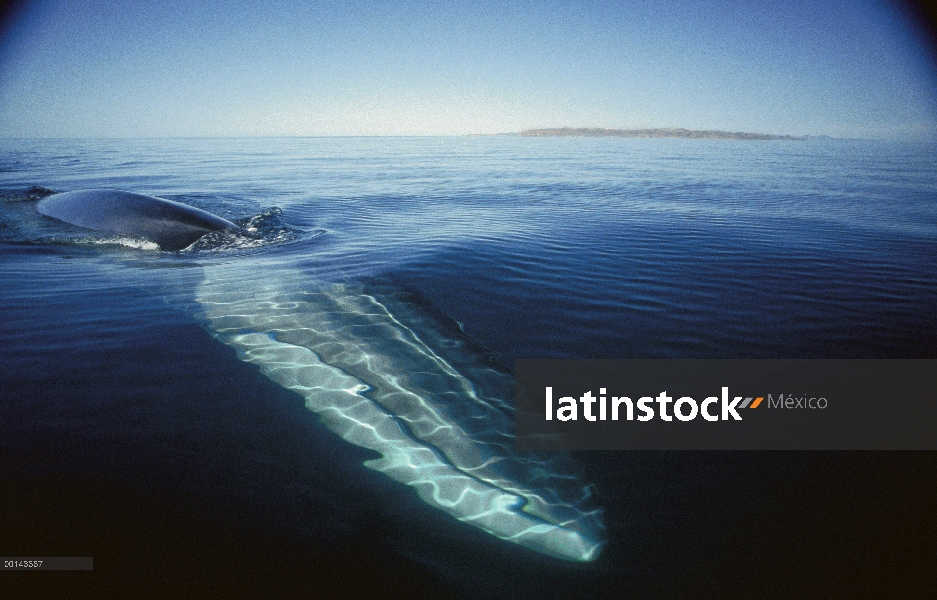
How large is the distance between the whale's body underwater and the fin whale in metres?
2.26

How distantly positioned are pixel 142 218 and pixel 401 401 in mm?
8028

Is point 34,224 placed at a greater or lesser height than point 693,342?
greater

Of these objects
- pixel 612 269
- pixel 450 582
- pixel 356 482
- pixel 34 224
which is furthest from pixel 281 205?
pixel 450 582

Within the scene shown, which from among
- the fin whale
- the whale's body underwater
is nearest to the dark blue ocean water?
the whale's body underwater

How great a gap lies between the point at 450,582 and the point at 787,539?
6.76 ft

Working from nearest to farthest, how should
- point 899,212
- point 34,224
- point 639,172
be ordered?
point 34,224 → point 899,212 → point 639,172

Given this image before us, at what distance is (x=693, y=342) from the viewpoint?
5.46 m

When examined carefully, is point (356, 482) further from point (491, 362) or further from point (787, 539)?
point (787, 539)

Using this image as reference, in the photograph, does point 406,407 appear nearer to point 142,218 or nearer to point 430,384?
point 430,384

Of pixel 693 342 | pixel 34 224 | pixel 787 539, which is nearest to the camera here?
pixel 787 539

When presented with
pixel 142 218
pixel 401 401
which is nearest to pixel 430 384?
pixel 401 401

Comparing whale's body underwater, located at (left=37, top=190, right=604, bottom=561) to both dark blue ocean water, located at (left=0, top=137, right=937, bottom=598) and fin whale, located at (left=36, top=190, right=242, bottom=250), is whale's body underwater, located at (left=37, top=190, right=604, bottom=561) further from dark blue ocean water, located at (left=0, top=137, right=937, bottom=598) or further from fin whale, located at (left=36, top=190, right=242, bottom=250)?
fin whale, located at (left=36, top=190, right=242, bottom=250)

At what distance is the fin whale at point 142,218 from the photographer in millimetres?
9148

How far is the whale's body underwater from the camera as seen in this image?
125 inches
